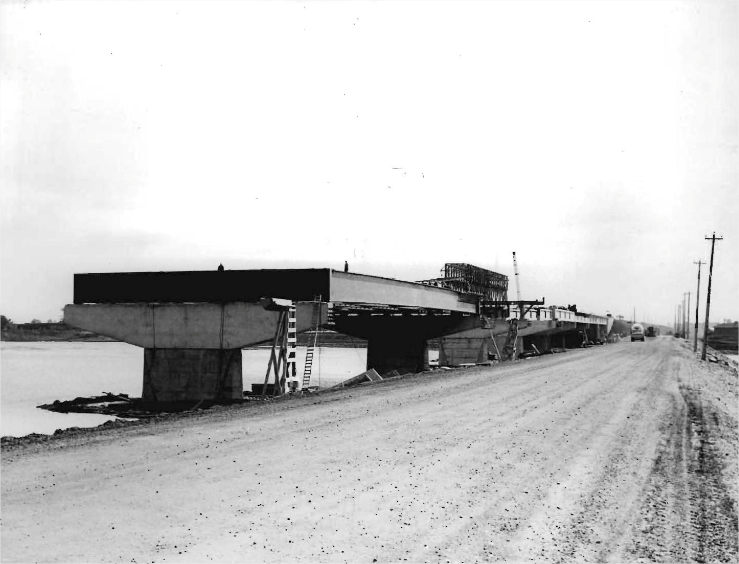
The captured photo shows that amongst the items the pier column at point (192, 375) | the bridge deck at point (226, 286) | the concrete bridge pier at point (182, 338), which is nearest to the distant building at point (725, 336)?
the bridge deck at point (226, 286)

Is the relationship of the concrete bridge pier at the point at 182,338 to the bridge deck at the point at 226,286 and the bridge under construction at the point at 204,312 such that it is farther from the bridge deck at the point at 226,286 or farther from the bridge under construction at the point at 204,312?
the bridge deck at the point at 226,286

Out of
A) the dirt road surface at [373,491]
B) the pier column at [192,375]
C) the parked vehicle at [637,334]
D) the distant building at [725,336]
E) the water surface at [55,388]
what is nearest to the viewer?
the dirt road surface at [373,491]

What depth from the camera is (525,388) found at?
24734 millimetres

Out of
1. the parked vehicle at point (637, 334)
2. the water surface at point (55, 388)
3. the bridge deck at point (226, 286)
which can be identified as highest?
the bridge deck at point (226, 286)

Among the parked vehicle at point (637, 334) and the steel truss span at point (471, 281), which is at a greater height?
the steel truss span at point (471, 281)

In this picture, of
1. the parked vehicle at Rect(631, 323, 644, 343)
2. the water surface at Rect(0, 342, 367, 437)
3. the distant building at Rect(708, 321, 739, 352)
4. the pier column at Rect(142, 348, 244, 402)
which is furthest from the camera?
the distant building at Rect(708, 321, 739, 352)

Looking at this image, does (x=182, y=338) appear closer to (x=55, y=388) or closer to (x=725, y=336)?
(x=55, y=388)

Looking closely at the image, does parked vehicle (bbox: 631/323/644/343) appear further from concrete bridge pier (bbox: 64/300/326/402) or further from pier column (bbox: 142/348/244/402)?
concrete bridge pier (bbox: 64/300/326/402)

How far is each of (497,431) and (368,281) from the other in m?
19.7

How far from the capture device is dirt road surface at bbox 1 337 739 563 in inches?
293

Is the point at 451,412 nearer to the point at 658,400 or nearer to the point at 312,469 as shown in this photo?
the point at 312,469

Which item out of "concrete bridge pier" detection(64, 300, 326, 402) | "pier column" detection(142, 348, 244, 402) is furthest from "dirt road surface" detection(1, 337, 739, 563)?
"pier column" detection(142, 348, 244, 402)

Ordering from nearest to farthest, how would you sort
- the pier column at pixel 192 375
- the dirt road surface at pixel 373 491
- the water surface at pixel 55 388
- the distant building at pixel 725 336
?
the dirt road surface at pixel 373 491 → the water surface at pixel 55 388 → the pier column at pixel 192 375 → the distant building at pixel 725 336

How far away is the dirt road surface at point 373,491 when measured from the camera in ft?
24.4
